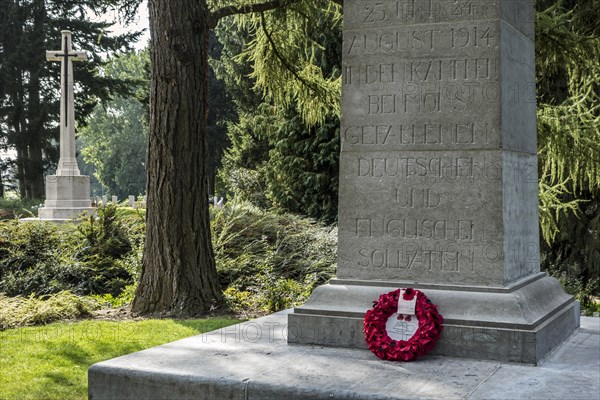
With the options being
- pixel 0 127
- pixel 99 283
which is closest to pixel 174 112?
pixel 99 283

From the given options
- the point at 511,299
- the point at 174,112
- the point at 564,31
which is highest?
the point at 564,31

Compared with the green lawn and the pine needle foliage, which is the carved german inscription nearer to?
the green lawn

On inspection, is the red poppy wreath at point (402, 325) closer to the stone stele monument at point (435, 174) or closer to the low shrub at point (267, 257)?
the stone stele monument at point (435, 174)

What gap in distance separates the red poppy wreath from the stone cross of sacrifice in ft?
59.2

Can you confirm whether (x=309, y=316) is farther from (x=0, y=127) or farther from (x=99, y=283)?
(x=0, y=127)

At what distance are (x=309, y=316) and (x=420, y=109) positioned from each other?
1.74 meters

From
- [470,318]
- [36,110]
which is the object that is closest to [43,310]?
[470,318]

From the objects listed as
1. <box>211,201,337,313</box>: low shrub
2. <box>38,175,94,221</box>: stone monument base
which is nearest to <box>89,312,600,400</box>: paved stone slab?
<box>211,201,337,313</box>: low shrub

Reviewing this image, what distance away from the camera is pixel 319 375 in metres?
5.18

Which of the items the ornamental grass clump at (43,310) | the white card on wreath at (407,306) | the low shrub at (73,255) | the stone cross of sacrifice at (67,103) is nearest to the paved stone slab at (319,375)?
the white card on wreath at (407,306)

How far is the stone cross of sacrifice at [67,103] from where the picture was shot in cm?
2250

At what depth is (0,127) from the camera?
32.7m

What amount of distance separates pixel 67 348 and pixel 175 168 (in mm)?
2947

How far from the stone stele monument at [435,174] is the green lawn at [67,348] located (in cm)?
219
